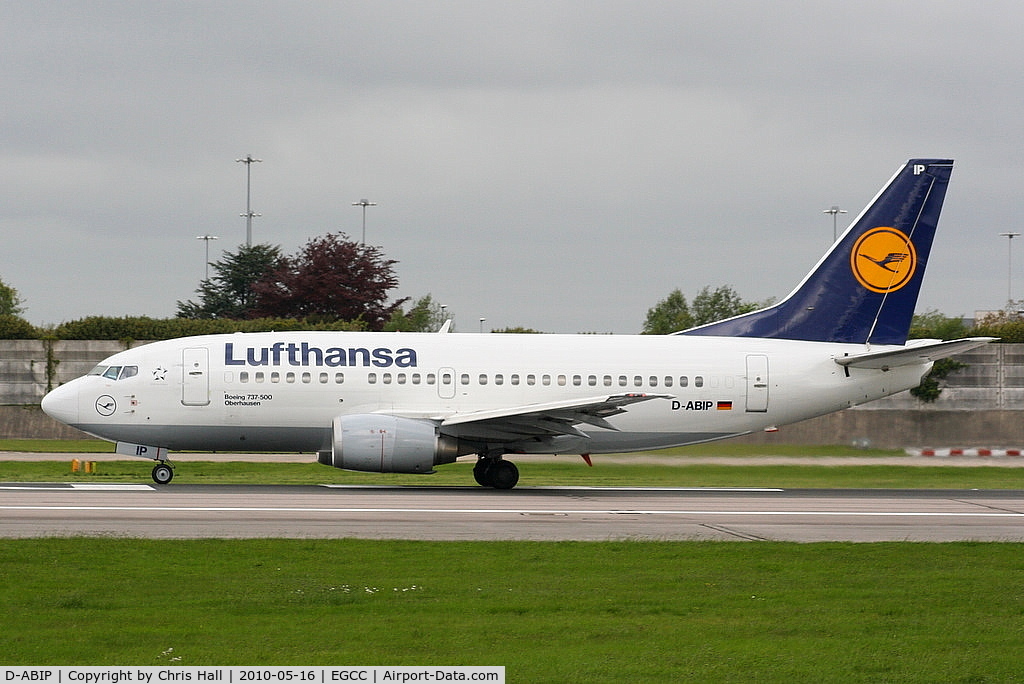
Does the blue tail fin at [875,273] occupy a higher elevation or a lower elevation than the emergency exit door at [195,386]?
higher

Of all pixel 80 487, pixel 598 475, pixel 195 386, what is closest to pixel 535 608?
pixel 80 487

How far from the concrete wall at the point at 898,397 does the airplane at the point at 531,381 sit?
44.3ft

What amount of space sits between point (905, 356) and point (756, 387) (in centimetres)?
354

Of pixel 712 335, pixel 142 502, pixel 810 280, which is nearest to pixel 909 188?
pixel 810 280

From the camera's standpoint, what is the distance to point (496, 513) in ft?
72.0

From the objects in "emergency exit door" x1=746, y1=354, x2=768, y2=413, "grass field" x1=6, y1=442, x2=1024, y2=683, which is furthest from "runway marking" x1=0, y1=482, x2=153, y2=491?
"emergency exit door" x1=746, y1=354, x2=768, y2=413

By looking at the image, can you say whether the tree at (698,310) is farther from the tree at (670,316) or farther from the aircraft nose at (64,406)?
the aircraft nose at (64,406)

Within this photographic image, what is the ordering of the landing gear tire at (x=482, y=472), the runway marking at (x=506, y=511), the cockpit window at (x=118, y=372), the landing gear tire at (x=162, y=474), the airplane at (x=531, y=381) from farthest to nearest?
the landing gear tire at (x=482, y=472), the cockpit window at (x=118, y=372), the airplane at (x=531, y=381), the landing gear tire at (x=162, y=474), the runway marking at (x=506, y=511)

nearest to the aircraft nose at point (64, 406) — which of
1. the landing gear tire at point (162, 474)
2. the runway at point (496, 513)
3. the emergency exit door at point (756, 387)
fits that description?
the runway at point (496, 513)

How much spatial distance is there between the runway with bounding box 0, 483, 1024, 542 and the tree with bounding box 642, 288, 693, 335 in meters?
36.1

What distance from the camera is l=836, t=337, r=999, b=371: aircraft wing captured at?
89.6 feet

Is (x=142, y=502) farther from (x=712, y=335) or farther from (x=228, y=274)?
(x=228, y=274)

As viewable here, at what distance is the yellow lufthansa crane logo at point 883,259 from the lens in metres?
30.6

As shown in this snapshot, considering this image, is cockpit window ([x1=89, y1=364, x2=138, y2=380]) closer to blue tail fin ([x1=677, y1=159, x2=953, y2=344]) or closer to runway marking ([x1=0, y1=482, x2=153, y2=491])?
runway marking ([x1=0, y1=482, x2=153, y2=491])
